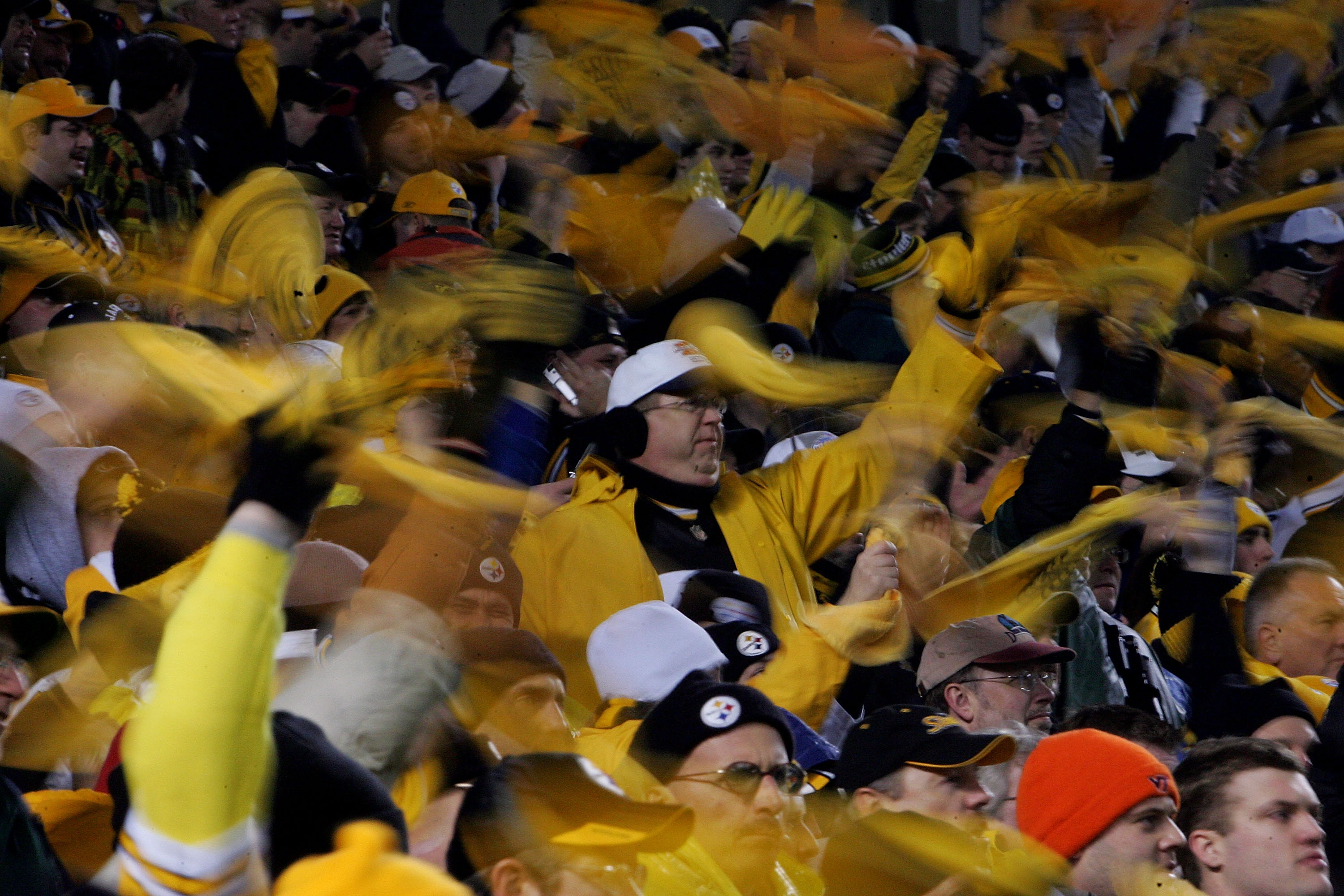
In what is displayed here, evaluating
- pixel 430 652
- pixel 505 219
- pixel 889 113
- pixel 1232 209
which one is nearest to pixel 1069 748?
pixel 430 652

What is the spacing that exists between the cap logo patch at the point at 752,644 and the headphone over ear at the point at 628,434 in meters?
0.81

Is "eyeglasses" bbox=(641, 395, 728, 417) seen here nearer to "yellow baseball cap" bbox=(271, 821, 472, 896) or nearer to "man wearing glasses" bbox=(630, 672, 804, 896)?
"man wearing glasses" bbox=(630, 672, 804, 896)

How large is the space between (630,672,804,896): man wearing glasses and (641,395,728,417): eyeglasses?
1395 mm

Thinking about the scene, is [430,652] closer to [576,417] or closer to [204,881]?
[204,881]

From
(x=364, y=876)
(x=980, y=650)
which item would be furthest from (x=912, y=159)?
(x=364, y=876)

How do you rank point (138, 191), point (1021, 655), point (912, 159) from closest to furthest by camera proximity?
1. point (1021, 655)
2. point (138, 191)
3. point (912, 159)

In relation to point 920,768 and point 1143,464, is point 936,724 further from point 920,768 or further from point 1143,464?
point 1143,464

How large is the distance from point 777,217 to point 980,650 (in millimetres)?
2644

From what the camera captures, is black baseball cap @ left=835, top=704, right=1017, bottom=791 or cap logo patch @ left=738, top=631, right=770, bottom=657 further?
cap logo patch @ left=738, top=631, right=770, bottom=657

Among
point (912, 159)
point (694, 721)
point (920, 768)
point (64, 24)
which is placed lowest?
point (912, 159)

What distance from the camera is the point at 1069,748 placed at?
352cm

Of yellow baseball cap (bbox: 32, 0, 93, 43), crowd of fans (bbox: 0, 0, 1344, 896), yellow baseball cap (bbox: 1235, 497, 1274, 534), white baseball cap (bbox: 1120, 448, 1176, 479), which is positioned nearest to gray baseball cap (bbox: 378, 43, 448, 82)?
crowd of fans (bbox: 0, 0, 1344, 896)

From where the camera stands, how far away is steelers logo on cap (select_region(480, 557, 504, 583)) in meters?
3.78

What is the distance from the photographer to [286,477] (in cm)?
200
